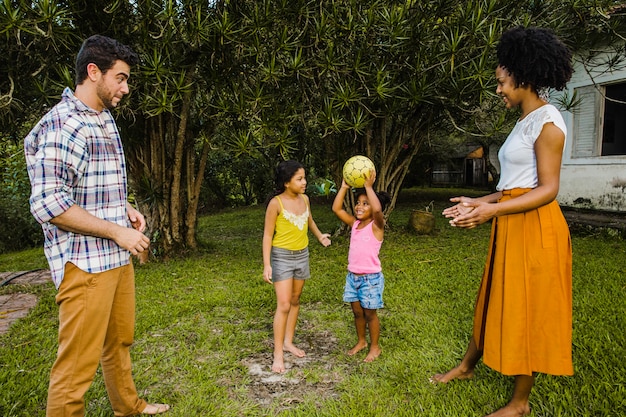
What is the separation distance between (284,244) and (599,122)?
8.08 meters

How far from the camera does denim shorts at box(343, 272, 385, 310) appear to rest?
3135 mm

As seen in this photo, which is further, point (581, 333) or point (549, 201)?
point (581, 333)

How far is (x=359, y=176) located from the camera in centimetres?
343

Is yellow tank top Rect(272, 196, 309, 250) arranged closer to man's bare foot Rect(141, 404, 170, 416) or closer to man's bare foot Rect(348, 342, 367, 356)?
man's bare foot Rect(348, 342, 367, 356)

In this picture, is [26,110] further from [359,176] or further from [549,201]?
[549,201]

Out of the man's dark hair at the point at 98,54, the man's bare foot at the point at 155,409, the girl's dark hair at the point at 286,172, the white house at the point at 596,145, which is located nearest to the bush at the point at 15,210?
the girl's dark hair at the point at 286,172

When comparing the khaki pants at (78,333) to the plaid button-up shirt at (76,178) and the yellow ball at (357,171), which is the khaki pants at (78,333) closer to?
the plaid button-up shirt at (76,178)

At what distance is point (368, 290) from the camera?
314 cm

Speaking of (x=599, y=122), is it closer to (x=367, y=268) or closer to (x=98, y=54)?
(x=367, y=268)

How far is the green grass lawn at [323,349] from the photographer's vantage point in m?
2.65

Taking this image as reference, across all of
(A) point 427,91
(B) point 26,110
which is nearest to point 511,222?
(A) point 427,91

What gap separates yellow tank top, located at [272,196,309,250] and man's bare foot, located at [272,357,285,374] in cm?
81

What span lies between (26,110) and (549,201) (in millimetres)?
6842

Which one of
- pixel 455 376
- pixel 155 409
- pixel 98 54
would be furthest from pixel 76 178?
pixel 455 376
